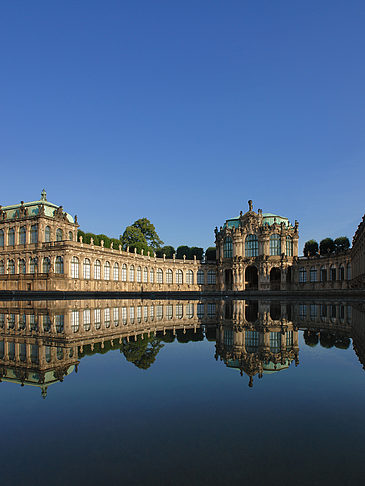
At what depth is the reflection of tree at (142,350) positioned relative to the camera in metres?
8.42

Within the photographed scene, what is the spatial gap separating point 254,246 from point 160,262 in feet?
79.4

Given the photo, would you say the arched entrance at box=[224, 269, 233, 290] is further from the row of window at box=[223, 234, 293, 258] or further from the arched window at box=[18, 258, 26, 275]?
the arched window at box=[18, 258, 26, 275]

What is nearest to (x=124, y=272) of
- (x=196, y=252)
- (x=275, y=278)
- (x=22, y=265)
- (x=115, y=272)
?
(x=115, y=272)

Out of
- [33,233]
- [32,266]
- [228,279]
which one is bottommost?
[228,279]

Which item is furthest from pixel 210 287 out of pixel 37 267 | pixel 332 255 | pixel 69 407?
pixel 69 407

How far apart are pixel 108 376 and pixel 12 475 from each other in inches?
143

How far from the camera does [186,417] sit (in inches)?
190

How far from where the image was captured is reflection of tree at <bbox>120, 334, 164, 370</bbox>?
27.6 ft

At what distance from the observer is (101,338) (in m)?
12.1

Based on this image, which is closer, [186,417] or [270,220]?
[186,417]

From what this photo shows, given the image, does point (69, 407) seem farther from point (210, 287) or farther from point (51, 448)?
point (210, 287)

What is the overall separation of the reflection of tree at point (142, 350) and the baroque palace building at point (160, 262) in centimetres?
3643

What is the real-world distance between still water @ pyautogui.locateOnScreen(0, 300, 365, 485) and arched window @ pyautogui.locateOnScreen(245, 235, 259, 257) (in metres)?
80.3

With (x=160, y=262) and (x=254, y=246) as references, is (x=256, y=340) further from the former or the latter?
(x=254, y=246)
